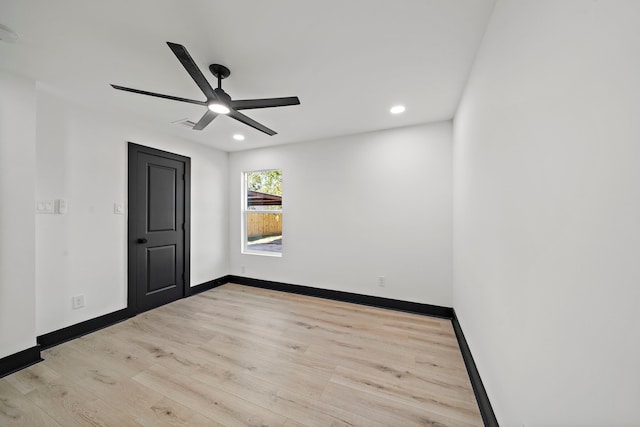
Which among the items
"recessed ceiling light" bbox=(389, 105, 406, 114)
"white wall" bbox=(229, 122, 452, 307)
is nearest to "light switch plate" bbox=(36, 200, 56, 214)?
"white wall" bbox=(229, 122, 452, 307)

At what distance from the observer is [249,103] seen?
1915 mm

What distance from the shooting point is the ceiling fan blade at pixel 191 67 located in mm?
1291

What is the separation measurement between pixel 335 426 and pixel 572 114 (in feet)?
6.27

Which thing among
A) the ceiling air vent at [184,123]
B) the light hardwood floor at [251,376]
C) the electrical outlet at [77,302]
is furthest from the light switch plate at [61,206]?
the ceiling air vent at [184,123]

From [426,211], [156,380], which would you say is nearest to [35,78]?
[156,380]

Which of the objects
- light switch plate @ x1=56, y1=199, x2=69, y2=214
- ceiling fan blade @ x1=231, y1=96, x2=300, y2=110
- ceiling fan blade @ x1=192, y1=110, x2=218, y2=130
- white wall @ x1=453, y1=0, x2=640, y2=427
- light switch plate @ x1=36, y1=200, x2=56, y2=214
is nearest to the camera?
white wall @ x1=453, y1=0, x2=640, y2=427

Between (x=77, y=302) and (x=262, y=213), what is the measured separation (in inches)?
102

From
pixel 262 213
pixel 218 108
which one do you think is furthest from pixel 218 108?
pixel 262 213

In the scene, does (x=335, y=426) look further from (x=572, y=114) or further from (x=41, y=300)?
(x=41, y=300)

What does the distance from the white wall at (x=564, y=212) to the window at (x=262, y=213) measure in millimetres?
3289

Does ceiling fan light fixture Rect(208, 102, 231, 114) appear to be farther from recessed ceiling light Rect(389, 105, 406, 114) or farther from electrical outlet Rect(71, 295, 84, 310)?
electrical outlet Rect(71, 295, 84, 310)

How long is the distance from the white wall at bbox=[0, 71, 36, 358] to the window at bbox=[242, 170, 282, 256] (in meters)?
2.65

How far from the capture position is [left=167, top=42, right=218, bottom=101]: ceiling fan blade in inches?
50.8

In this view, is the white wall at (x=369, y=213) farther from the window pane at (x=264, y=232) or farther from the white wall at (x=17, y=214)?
the white wall at (x=17, y=214)
